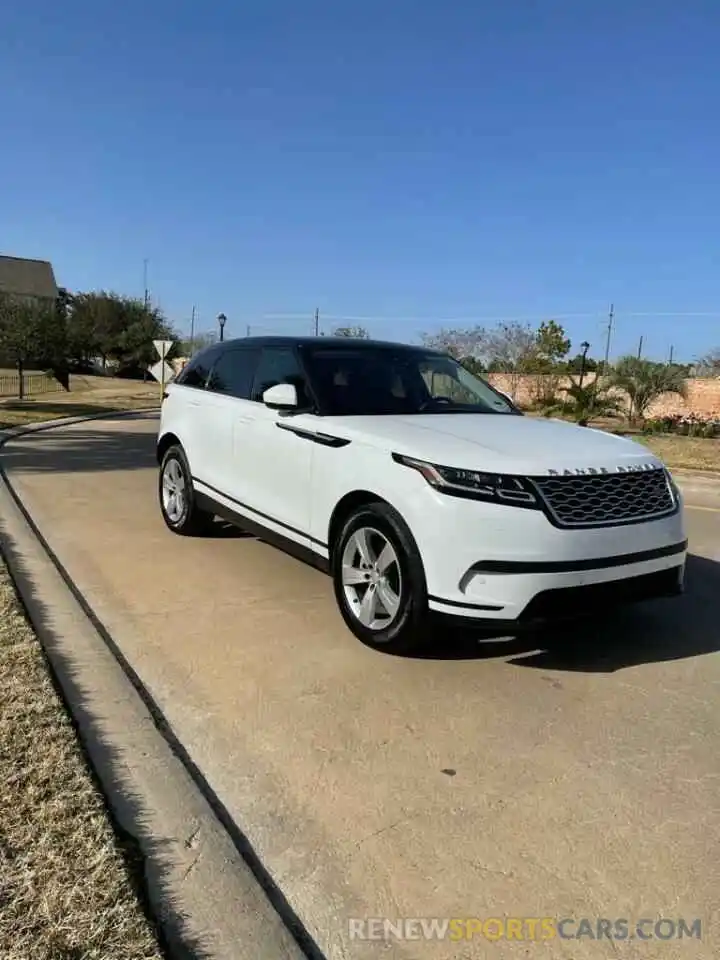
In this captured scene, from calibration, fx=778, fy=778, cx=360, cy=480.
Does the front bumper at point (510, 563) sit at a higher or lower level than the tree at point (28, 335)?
lower

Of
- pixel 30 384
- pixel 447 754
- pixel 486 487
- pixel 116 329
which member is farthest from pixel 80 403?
pixel 116 329

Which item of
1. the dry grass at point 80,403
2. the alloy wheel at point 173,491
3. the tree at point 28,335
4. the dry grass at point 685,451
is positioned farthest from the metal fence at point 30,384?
the alloy wheel at point 173,491

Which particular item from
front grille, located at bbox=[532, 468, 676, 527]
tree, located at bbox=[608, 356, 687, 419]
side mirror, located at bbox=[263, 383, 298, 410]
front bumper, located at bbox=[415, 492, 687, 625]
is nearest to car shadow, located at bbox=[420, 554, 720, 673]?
front bumper, located at bbox=[415, 492, 687, 625]

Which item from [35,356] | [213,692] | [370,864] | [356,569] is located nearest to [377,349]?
[356,569]

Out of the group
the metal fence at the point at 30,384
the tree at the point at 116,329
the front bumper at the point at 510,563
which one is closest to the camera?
the front bumper at the point at 510,563

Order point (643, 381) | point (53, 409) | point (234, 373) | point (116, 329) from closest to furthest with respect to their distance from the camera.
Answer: point (234, 373) → point (643, 381) → point (53, 409) → point (116, 329)

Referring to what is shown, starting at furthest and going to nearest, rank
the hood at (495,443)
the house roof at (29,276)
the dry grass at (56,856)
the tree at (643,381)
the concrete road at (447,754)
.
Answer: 1. the house roof at (29,276)
2. the tree at (643,381)
3. the hood at (495,443)
4. the concrete road at (447,754)
5. the dry grass at (56,856)

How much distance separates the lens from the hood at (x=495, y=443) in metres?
3.84

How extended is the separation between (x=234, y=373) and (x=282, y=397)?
1.39m

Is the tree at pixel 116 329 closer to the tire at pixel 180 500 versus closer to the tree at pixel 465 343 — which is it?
the tree at pixel 465 343

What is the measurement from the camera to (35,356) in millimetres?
31344

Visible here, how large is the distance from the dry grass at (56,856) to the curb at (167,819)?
87 millimetres

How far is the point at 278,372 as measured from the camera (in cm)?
544

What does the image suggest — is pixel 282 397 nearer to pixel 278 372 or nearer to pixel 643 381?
pixel 278 372
